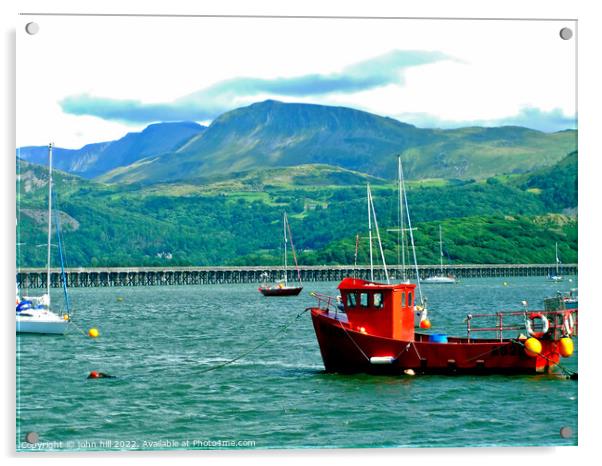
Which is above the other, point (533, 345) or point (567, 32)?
point (567, 32)

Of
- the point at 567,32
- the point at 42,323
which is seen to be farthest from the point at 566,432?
the point at 42,323

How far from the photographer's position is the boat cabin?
30.6m

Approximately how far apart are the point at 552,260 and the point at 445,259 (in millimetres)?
55547

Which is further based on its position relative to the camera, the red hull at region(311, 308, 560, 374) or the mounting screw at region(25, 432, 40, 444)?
the red hull at region(311, 308, 560, 374)

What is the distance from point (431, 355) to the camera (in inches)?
1227

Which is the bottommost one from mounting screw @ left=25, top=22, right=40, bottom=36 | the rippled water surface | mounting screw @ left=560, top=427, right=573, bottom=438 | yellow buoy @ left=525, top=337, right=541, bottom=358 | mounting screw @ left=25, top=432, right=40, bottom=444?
the rippled water surface

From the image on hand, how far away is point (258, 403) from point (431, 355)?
6.39 meters

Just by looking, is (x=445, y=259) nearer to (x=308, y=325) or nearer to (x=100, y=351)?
(x=308, y=325)

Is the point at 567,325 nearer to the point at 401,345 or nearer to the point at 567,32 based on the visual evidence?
the point at 401,345

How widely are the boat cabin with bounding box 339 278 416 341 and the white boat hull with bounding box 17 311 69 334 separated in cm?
1932

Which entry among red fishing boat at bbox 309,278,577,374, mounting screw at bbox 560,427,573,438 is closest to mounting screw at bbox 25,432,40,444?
mounting screw at bbox 560,427,573,438

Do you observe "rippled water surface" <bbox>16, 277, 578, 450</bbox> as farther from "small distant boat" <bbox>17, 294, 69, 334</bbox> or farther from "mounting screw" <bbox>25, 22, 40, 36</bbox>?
"mounting screw" <bbox>25, 22, 40, 36</bbox>

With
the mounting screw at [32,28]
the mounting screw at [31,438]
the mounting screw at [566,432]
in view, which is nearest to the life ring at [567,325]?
the mounting screw at [566,432]

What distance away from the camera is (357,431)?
2305cm
